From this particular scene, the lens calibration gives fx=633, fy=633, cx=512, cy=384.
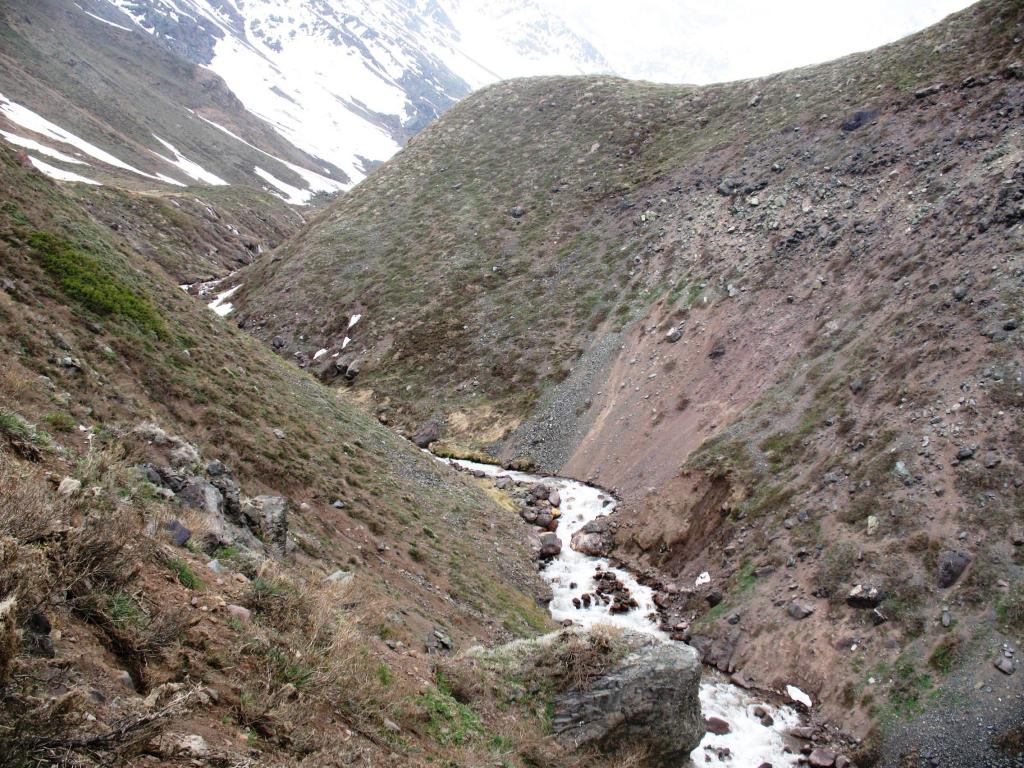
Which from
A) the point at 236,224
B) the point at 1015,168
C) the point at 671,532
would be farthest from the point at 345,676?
the point at 236,224

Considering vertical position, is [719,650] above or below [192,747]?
below

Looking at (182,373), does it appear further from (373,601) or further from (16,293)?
(373,601)

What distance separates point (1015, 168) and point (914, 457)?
17348 millimetres

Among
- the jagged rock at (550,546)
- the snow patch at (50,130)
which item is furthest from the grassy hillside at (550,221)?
the snow patch at (50,130)

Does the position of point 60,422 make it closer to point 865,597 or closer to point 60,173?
point 865,597

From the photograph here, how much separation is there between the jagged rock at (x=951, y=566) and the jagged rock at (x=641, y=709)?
9.77 metres

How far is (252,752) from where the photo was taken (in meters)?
6.06

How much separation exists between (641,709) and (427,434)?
29.4m

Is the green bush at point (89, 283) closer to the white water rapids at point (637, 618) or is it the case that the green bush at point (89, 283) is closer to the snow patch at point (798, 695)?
the white water rapids at point (637, 618)

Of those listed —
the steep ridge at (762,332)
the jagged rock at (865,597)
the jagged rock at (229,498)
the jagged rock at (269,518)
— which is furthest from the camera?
the steep ridge at (762,332)

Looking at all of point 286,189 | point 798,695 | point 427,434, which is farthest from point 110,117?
point 798,695

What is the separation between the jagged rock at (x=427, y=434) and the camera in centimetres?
3991

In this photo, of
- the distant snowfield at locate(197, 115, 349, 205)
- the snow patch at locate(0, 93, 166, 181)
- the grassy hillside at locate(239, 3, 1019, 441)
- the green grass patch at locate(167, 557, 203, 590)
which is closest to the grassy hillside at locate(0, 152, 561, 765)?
the green grass patch at locate(167, 557, 203, 590)

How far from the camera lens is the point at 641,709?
39.8ft
